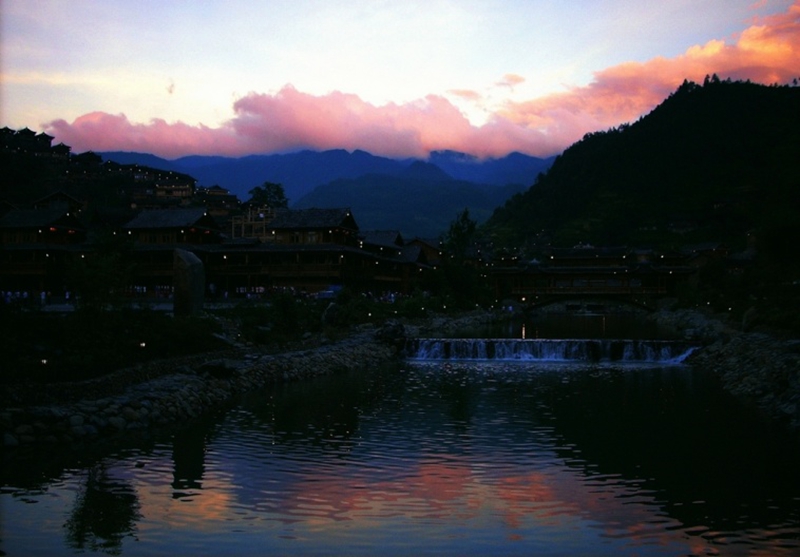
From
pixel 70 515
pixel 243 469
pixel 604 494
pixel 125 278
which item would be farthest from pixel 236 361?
pixel 604 494

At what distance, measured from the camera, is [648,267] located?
9975 centimetres

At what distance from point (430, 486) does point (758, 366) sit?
25.0m

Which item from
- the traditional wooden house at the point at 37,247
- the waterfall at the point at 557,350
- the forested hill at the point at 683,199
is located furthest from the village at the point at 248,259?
the forested hill at the point at 683,199

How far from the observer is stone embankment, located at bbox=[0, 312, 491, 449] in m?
22.2

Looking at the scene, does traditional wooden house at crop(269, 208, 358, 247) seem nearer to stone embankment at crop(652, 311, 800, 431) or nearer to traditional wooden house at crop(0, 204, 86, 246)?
traditional wooden house at crop(0, 204, 86, 246)

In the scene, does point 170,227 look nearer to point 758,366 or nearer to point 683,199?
point 758,366

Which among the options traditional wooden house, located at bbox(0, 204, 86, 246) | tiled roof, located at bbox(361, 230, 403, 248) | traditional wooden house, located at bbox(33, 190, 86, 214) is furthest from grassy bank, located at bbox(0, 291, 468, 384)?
traditional wooden house, located at bbox(33, 190, 86, 214)

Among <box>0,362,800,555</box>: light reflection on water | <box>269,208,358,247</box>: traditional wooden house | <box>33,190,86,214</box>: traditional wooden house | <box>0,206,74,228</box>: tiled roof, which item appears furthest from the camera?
<box>33,190,86,214</box>: traditional wooden house

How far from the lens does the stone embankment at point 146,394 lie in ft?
72.9

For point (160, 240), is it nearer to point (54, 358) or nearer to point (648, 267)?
point (54, 358)

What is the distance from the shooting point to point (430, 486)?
17.8 m

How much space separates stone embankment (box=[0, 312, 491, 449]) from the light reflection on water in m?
1.72

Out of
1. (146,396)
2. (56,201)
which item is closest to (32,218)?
(56,201)

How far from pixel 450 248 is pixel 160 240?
146 ft
